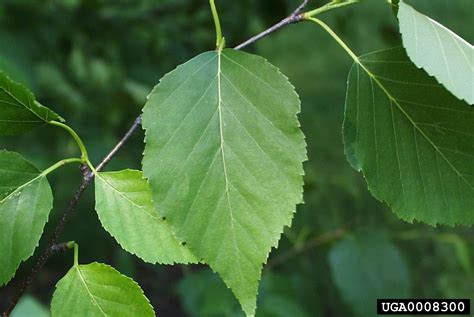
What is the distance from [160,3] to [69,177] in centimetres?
76

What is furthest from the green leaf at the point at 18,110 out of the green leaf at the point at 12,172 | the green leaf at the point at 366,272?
the green leaf at the point at 366,272

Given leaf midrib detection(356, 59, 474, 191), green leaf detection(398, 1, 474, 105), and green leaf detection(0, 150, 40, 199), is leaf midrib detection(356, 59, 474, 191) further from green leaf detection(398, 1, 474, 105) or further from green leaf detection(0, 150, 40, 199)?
green leaf detection(0, 150, 40, 199)

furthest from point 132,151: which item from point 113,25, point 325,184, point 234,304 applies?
point 325,184

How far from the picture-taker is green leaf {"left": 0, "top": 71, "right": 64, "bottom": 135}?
0.57 metres

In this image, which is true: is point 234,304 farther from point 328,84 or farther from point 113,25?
point 328,84

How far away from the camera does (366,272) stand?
157cm

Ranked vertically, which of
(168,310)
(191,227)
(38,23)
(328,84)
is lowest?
(191,227)

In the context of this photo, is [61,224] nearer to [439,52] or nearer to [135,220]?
[135,220]

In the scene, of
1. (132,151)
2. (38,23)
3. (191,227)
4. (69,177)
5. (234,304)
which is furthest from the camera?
(69,177)

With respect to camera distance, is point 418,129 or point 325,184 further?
point 325,184

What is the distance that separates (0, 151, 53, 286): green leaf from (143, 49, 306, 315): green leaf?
11cm

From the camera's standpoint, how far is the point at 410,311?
5.44ft

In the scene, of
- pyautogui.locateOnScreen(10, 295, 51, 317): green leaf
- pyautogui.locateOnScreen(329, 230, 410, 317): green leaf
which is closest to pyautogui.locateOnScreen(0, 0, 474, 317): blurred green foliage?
pyautogui.locateOnScreen(329, 230, 410, 317): green leaf

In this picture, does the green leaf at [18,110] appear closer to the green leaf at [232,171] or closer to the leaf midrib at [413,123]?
the green leaf at [232,171]
